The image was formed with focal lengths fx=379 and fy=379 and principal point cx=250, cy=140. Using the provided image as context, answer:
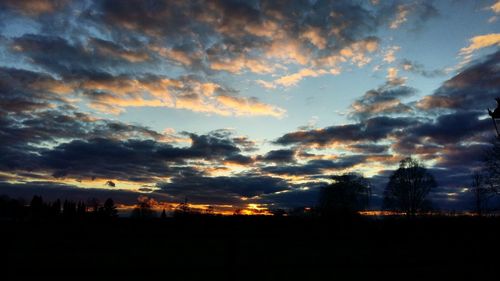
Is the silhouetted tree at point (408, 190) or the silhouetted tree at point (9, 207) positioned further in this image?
the silhouetted tree at point (9, 207)

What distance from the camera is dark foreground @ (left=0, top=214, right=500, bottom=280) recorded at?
17.5 m

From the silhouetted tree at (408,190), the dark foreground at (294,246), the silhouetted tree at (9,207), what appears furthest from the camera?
the silhouetted tree at (9,207)

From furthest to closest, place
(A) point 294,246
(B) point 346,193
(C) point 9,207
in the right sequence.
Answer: (C) point 9,207 < (B) point 346,193 < (A) point 294,246

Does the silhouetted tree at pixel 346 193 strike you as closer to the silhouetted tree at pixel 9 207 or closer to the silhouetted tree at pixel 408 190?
the silhouetted tree at pixel 408 190

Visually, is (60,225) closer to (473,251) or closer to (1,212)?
(473,251)

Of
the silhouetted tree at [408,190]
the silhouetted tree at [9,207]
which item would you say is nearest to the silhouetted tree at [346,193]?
the silhouetted tree at [408,190]

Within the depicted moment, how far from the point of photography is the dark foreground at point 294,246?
17484 mm

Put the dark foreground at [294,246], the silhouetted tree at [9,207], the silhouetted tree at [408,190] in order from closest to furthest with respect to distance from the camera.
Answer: the dark foreground at [294,246] < the silhouetted tree at [408,190] < the silhouetted tree at [9,207]

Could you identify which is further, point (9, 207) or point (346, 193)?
point (9, 207)

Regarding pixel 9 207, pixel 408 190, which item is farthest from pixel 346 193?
pixel 9 207

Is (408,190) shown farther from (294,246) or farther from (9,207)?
(9,207)

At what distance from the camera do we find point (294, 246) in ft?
114

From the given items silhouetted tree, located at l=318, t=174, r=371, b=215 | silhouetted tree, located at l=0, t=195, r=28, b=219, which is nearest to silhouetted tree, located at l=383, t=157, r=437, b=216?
silhouetted tree, located at l=318, t=174, r=371, b=215

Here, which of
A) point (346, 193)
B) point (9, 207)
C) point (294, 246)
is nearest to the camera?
point (294, 246)
